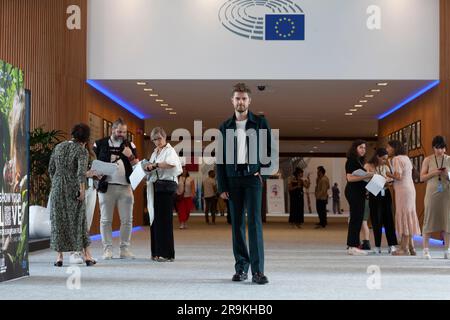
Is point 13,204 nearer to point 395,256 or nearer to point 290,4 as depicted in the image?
point 395,256

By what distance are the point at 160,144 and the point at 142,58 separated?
193 inches

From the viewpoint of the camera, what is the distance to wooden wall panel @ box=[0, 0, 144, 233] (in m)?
11.6

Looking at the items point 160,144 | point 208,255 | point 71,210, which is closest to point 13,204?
point 71,210

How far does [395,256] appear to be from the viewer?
32.4ft

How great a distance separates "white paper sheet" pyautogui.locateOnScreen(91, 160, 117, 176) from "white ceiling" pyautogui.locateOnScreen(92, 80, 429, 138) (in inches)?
206

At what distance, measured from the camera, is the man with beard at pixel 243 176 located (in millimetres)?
6504

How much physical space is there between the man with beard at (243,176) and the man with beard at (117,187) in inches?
104

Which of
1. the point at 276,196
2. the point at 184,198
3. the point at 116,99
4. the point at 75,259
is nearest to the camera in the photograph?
the point at 75,259

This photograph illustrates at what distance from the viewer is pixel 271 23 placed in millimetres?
13664

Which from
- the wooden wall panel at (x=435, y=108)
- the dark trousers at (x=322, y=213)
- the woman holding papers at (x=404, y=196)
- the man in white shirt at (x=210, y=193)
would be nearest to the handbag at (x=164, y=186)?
the woman holding papers at (x=404, y=196)

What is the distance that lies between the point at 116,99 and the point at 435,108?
21.8 feet

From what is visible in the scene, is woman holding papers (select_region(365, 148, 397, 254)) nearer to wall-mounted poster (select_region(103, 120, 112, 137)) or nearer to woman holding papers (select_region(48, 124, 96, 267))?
woman holding papers (select_region(48, 124, 96, 267))

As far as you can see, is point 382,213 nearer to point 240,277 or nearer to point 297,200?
point 240,277

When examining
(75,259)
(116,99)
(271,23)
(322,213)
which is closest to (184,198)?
(116,99)
